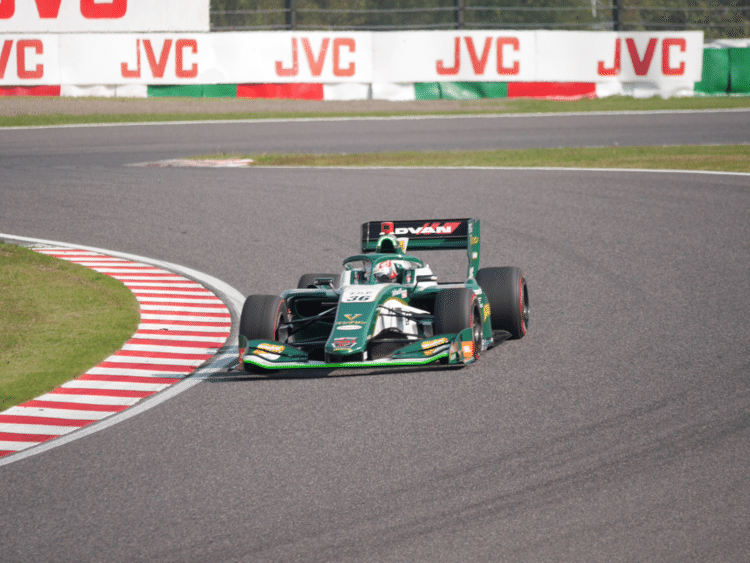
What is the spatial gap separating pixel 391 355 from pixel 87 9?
22124mm

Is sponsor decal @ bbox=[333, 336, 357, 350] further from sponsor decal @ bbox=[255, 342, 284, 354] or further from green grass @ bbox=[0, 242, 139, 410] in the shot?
green grass @ bbox=[0, 242, 139, 410]

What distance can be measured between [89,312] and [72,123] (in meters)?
16.9

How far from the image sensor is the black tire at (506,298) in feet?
29.9

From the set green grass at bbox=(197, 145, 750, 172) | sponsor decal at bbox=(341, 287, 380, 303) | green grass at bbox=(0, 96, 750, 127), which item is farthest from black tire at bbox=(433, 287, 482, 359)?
green grass at bbox=(0, 96, 750, 127)

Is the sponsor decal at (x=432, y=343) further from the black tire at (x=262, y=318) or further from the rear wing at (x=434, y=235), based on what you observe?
the rear wing at (x=434, y=235)

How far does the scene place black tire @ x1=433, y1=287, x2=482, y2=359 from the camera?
27.1ft

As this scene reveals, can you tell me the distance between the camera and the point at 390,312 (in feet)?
28.1

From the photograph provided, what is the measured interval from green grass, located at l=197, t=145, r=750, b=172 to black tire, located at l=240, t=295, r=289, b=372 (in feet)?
38.2

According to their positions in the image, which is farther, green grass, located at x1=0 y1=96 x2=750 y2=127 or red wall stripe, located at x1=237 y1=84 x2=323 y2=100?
red wall stripe, located at x1=237 y1=84 x2=323 y2=100

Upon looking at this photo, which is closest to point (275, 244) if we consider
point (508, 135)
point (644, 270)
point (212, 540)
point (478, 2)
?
point (644, 270)

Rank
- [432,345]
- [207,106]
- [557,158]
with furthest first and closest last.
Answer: [207,106]
[557,158]
[432,345]

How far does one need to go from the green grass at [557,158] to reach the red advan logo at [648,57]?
31.1 feet

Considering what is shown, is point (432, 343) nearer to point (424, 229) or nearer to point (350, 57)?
point (424, 229)

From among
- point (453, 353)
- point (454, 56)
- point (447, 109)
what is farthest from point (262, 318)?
point (454, 56)
